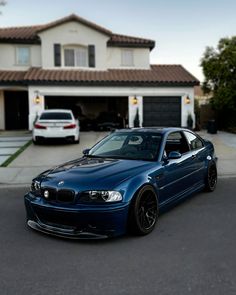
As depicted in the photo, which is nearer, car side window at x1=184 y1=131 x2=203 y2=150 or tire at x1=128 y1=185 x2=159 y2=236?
tire at x1=128 y1=185 x2=159 y2=236

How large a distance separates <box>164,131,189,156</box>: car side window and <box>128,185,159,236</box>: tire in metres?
1.47

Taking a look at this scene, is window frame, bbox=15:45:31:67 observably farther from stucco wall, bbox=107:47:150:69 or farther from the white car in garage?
the white car in garage

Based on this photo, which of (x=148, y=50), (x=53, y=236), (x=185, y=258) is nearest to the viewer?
(x=185, y=258)

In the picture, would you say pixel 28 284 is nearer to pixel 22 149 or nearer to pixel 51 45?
pixel 22 149

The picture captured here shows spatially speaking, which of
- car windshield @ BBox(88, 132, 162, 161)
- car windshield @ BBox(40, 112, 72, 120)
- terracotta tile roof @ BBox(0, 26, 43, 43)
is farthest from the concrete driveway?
terracotta tile roof @ BBox(0, 26, 43, 43)

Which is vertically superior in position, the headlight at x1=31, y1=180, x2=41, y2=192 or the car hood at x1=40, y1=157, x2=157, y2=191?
the car hood at x1=40, y1=157, x2=157, y2=191

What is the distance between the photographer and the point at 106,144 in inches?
250

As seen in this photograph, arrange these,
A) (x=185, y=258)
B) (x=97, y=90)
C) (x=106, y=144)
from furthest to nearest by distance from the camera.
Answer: (x=97, y=90) → (x=106, y=144) → (x=185, y=258)

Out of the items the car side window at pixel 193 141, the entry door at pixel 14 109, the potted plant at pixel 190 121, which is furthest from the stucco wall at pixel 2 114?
the car side window at pixel 193 141

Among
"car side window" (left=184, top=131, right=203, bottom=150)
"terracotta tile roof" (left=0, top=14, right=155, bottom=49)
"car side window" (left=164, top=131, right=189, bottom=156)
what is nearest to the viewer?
"car side window" (left=164, top=131, right=189, bottom=156)

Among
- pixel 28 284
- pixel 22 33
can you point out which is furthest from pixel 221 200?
pixel 22 33

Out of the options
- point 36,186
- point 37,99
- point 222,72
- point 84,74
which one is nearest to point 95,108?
point 84,74

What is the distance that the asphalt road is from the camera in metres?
3.39

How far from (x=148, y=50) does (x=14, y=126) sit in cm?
1048
